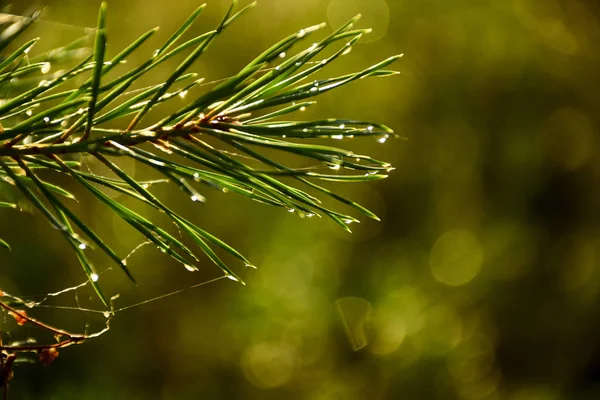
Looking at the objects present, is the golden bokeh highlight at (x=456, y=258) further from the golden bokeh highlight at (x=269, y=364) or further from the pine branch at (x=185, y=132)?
the pine branch at (x=185, y=132)

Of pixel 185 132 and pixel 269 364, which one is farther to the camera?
pixel 269 364

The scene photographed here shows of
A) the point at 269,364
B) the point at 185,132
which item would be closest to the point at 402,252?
the point at 269,364

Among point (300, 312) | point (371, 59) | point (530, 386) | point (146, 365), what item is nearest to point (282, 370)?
point (300, 312)

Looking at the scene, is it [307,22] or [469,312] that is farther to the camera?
[307,22]

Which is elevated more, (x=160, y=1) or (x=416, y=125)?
(x=160, y=1)

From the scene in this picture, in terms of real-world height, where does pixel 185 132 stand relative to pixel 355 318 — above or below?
above

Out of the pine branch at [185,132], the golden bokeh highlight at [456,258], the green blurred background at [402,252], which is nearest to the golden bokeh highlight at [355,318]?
the green blurred background at [402,252]

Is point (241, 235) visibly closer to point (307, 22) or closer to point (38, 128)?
point (307, 22)

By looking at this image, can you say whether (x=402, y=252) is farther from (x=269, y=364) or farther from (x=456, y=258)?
(x=269, y=364)

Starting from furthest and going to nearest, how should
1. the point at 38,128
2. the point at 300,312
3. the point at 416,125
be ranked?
the point at 416,125 → the point at 300,312 → the point at 38,128
